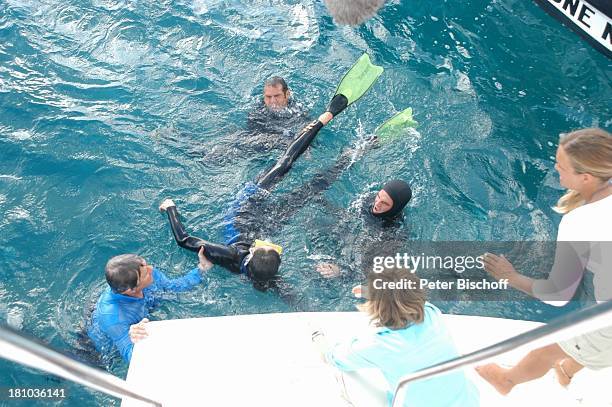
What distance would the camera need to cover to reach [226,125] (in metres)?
5.28

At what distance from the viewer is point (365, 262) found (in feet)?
14.0

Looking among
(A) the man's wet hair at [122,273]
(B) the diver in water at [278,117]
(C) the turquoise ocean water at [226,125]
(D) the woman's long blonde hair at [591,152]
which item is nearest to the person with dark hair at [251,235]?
(C) the turquoise ocean water at [226,125]

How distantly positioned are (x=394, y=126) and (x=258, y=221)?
150 centimetres

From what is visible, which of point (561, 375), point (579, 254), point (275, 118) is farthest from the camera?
point (275, 118)

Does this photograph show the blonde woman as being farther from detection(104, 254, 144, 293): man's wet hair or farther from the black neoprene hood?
detection(104, 254, 144, 293): man's wet hair

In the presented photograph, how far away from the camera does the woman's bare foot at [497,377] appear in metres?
2.71

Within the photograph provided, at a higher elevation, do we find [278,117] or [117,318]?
[278,117]

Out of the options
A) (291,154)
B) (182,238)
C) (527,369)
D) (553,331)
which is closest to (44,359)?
(553,331)

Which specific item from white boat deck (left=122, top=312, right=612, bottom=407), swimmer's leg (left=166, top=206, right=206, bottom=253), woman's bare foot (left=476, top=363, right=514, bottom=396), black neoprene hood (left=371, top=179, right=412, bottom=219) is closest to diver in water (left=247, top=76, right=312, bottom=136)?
swimmer's leg (left=166, top=206, right=206, bottom=253)

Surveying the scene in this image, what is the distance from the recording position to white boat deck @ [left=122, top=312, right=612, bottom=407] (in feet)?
8.93

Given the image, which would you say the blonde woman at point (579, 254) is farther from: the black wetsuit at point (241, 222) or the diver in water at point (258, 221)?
the black wetsuit at point (241, 222)

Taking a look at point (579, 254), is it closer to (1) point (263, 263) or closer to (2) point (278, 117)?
(1) point (263, 263)

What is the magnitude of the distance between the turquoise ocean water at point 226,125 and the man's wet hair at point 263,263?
40cm

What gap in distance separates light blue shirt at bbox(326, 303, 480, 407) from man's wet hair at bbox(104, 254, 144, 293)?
5.45 feet
